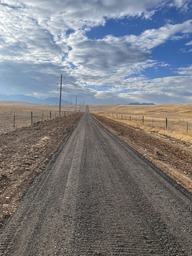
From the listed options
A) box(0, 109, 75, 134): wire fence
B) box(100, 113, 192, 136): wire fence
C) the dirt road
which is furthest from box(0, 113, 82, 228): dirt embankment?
box(100, 113, 192, 136): wire fence

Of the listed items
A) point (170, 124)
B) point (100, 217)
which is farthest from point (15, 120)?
point (100, 217)

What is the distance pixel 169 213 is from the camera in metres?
7.29

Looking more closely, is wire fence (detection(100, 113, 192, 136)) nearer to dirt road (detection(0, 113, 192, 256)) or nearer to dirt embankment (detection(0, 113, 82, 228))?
dirt embankment (detection(0, 113, 82, 228))

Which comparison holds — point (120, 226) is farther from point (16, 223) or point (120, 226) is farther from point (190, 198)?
point (190, 198)

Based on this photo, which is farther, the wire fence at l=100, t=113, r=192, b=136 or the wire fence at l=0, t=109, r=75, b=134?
the wire fence at l=100, t=113, r=192, b=136

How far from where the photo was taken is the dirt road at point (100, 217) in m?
5.43

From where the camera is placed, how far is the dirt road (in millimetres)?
5426

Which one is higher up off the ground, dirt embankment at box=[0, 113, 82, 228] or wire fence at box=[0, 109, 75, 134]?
wire fence at box=[0, 109, 75, 134]

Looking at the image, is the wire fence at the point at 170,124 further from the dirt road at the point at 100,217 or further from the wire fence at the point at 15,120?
the dirt road at the point at 100,217

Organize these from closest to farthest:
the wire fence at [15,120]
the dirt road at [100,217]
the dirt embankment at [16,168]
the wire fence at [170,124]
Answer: the dirt road at [100,217], the dirt embankment at [16,168], the wire fence at [15,120], the wire fence at [170,124]

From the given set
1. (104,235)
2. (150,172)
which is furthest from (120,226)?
(150,172)

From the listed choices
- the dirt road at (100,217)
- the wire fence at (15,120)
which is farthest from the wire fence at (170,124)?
the dirt road at (100,217)

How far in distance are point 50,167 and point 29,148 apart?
20.6 feet

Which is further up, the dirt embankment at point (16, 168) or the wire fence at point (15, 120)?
the wire fence at point (15, 120)
